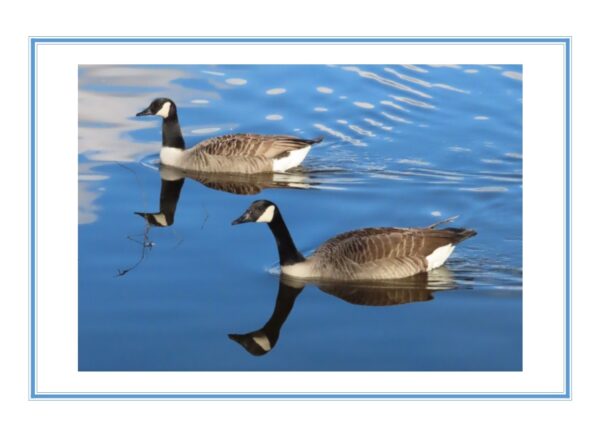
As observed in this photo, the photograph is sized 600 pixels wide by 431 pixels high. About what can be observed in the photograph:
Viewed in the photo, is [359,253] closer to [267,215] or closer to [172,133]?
[267,215]

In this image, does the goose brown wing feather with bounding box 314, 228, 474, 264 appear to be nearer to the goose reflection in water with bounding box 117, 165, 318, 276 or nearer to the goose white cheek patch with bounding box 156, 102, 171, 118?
the goose reflection in water with bounding box 117, 165, 318, 276

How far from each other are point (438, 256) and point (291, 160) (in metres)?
4.17

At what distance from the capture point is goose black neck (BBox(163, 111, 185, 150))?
16.9 meters

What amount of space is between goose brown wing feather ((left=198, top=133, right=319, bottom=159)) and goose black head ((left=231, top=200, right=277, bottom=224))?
392cm

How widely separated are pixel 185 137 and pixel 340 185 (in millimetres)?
3429

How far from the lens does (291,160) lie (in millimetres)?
16344

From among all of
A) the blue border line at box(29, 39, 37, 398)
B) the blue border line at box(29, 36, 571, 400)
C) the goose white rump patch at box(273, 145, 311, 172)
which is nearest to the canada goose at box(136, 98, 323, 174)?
the goose white rump patch at box(273, 145, 311, 172)

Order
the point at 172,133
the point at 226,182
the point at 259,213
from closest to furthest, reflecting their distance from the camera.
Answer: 1. the point at 259,213
2. the point at 226,182
3. the point at 172,133

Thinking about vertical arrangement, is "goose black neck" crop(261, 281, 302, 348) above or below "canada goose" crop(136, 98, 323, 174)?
below

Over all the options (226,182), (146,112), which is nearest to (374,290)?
(226,182)
